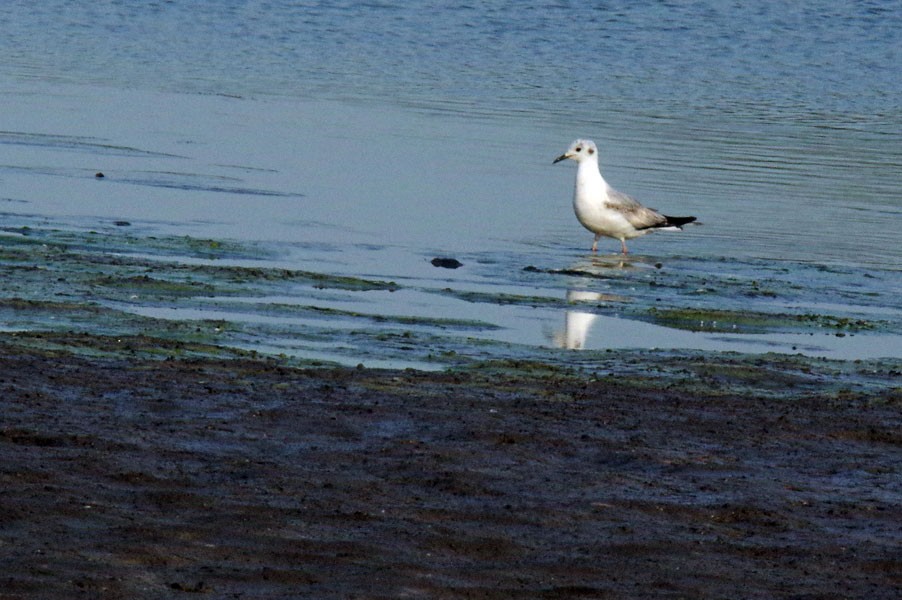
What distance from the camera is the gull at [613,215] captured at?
51.3 ft

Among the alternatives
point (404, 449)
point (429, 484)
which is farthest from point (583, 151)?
point (429, 484)

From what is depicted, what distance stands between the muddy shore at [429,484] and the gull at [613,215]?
237 inches

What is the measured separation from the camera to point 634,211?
1573cm

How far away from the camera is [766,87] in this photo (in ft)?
103

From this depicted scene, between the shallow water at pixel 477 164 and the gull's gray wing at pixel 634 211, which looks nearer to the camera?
the shallow water at pixel 477 164

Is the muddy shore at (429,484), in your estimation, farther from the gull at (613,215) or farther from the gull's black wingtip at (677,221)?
the gull's black wingtip at (677,221)

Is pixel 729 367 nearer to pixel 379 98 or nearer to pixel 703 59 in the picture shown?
pixel 379 98

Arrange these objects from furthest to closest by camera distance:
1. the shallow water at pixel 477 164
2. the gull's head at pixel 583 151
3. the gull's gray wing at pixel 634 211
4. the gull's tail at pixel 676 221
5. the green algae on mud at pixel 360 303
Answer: the gull's head at pixel 583 151
the gull's tail at pixel 676 221
the gull's gray wing at pixel 634 211
the shallow water at pixel 477 164
the green algae on mud at pixel 360 303

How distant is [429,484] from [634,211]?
883 cm

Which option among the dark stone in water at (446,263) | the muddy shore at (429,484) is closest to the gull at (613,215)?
the dark stone in water at (446,263)

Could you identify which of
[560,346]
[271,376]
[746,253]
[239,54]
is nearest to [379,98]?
[239,54]

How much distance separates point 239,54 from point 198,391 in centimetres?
2474

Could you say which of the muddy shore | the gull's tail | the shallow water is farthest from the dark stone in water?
the muddy shore

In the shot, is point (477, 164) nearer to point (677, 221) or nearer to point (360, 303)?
point (677, 221)
